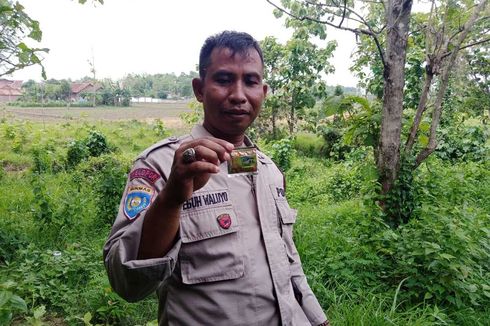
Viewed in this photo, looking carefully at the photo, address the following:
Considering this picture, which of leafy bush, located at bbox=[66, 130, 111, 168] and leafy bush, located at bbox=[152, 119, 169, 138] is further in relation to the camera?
leafy bush, located at bbox=[152, 119, 169, 138]

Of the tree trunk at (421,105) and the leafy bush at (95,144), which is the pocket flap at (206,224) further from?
the leafy bush at (95,144)

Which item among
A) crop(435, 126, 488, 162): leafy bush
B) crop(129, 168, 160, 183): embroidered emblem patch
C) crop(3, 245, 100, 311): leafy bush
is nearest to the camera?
crop(129, 168, 160, 183): embroidered emblem patch

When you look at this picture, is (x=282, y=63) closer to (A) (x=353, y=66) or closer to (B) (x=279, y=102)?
(B) (x=279, y=102)

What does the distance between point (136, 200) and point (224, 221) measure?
0.97 ft

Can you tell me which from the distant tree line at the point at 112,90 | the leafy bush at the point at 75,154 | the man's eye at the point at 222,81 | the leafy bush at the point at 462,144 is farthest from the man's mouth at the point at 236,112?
the distant tree line at the point at 112,90

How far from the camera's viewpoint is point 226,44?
141 cm

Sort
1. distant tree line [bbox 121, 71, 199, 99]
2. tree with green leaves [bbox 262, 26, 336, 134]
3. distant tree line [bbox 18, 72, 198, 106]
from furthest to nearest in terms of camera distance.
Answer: distant tree line [bbox 121, 71, 199, 99] → distant tree line [bbox 18, 72, 198, 106] → tree with green leaves [bbox 262, 26, 336, 134]

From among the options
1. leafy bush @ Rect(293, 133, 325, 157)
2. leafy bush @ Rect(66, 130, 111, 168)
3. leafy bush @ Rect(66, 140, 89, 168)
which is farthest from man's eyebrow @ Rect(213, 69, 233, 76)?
leafy bush @ Rect(293, 133, 325, 157)

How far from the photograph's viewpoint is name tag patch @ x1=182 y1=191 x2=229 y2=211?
50.5 inches

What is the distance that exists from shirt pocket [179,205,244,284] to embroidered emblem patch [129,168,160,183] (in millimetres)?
156

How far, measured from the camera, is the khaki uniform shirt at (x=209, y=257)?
1.09m

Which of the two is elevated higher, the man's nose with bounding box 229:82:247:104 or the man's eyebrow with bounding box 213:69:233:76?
the man's eyebrow with bounding box 213:69:233:76

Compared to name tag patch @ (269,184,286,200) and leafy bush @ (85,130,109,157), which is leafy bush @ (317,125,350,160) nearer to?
leafy bush @ (85,130,109,157)

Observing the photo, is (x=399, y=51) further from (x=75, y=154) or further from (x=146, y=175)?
(x=75, y=154)
